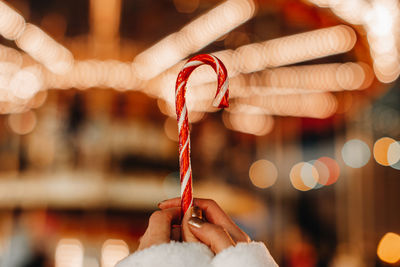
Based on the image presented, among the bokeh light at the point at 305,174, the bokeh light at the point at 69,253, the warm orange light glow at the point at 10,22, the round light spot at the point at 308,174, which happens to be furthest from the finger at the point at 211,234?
the round light spot at the point at 308,174

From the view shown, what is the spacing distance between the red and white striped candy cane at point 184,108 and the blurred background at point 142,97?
6.14 ft

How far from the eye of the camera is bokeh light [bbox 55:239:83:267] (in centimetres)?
414

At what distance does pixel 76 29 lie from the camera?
4961mm

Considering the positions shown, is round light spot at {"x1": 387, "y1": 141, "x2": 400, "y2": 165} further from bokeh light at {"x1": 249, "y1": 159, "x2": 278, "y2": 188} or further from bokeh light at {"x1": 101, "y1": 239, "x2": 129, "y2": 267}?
bokeh light at {"x1": 101, "y1": 239, "x2": 129, "y2": 267}

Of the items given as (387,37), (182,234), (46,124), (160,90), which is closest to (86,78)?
(160,90)

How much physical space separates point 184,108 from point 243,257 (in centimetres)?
30

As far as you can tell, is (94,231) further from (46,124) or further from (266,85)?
(266,85)

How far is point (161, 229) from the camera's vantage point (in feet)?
2.14

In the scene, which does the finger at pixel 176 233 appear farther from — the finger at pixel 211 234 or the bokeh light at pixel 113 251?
the bokeh light at pixel 113 251

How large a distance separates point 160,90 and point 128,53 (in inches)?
47.3

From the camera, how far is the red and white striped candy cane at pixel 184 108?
0.69m

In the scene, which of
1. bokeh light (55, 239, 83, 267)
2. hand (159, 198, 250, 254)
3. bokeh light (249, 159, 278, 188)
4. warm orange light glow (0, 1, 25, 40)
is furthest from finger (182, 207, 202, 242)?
bokeh light (249, 159, 278, 188)

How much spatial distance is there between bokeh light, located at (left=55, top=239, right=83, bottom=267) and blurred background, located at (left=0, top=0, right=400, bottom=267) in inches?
0.7

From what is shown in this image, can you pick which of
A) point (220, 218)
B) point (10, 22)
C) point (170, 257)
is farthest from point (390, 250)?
point (10, 22)
